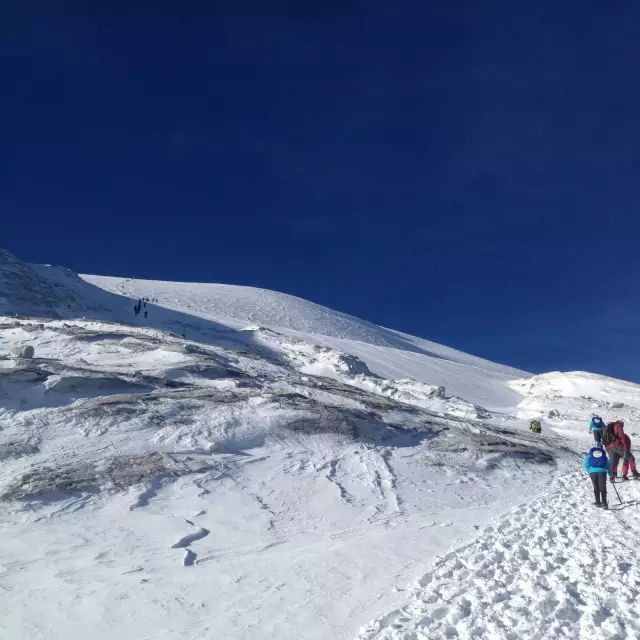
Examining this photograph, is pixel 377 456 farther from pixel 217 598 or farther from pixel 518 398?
pixel 518 398

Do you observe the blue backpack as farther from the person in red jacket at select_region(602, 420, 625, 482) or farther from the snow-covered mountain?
the person in red jacket at select_region(602, 420, 625, 482)

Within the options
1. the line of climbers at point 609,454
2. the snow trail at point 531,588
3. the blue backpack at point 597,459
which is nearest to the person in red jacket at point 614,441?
the line of climbers at point 609,454

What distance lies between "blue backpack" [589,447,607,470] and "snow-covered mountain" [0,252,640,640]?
82.6 inches

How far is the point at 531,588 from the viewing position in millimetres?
7195

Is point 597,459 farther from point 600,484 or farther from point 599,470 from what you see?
point 600,484

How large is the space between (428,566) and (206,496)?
5.60 meters

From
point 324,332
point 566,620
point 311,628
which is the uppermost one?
point 324,332

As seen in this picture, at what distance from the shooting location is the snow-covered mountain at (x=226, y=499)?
666 centimetres

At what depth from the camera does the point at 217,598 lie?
7.03 metres

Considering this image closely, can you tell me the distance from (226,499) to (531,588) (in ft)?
22.0

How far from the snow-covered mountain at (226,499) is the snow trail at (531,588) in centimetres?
7

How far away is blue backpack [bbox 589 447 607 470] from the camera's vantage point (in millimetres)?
11953

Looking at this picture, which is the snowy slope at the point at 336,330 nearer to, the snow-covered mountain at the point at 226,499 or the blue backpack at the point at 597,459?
the snow-covered mountain at the point at 226,499

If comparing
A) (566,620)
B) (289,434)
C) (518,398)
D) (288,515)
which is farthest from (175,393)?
(518,398)
